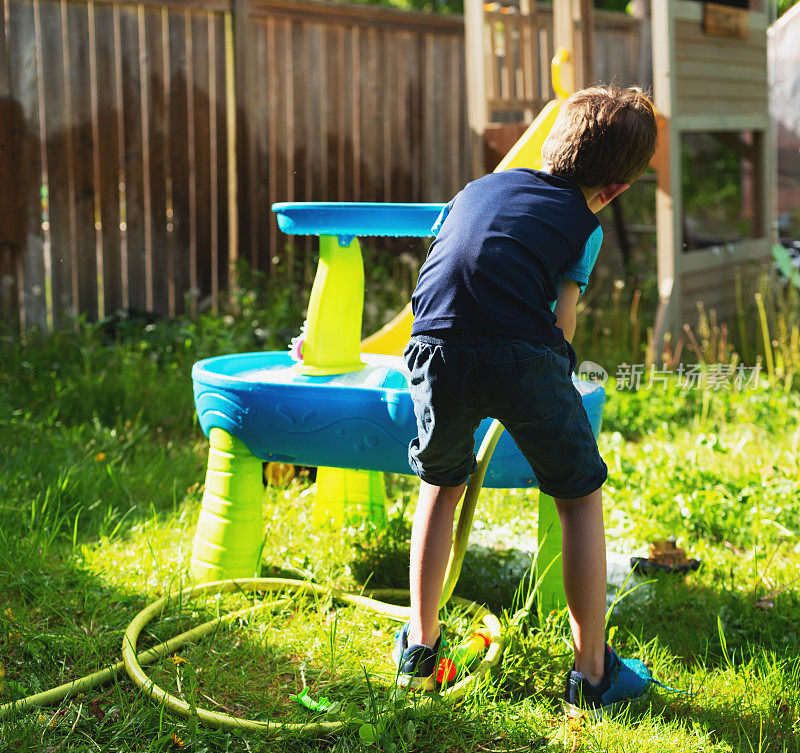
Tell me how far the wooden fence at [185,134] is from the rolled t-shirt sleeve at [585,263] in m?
3.80

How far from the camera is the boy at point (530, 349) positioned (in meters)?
1.83

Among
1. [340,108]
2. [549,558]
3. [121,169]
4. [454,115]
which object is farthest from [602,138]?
[454,115]

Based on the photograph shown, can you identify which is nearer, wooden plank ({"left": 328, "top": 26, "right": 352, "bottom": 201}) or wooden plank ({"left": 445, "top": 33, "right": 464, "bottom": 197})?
wooden plank ({"left": 328, "top": 26, "right": 352, "bottom": 201})

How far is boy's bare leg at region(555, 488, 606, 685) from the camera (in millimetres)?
1922

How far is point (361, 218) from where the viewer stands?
2.44 m

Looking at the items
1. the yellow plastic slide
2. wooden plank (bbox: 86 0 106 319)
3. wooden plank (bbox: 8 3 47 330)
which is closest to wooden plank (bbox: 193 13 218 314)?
wooden plank (bbox: 86 0 106 319)

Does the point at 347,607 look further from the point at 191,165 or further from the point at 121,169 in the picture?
the point at 191,165

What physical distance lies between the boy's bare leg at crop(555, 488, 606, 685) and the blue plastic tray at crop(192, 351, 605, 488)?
0.38 meters

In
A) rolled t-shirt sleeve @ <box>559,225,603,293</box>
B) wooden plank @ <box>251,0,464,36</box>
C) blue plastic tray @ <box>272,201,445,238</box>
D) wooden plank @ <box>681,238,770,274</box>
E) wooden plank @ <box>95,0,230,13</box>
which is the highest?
wooden plank @ <box>251,0,464,36</box>

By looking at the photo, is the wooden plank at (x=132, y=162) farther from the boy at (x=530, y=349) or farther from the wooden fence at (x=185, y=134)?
the boy at (x=530, y=349)

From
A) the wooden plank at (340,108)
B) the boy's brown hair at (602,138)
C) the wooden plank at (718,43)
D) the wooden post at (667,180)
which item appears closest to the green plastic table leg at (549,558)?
the boy's brown hair at (602,138)

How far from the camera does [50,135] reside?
511 centimetres

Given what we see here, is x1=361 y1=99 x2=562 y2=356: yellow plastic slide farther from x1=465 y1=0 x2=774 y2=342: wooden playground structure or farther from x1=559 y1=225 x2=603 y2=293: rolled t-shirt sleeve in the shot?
x1=465 y1=0 x2=774 y2=342: wooden playground structure

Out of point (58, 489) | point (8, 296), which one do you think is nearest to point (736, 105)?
point (8, 296)
